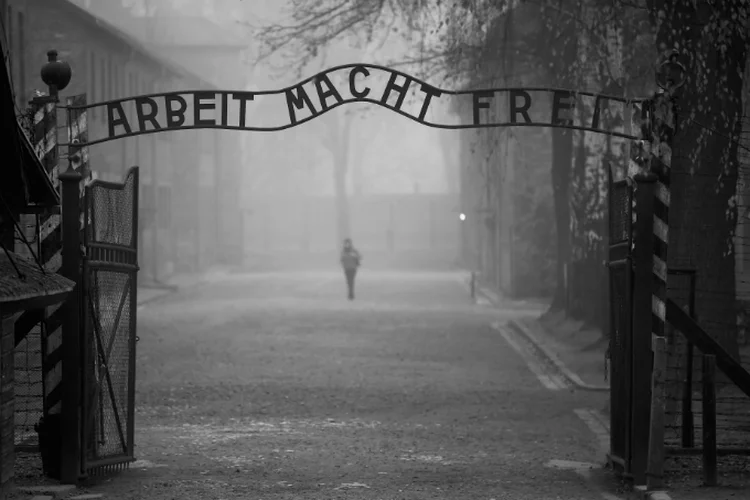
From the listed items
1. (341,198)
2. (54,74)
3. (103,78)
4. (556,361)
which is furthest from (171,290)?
(341,198)

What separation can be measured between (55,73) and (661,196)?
4642mm

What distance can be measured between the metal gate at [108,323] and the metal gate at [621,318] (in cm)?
381

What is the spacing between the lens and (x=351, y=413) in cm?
1555

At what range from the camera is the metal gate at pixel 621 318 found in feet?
35.4

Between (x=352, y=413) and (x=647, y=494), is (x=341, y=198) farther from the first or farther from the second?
(x=647, y=494)

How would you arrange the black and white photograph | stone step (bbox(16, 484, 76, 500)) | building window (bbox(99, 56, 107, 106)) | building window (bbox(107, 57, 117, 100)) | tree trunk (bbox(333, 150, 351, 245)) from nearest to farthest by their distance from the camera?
1. stone step (bbox(16, 484, 76, 500))
2. the black and white photograph
3. building window (bbox(99, 56, 107, 106))
4. building window (bbox(107, 57, 117, 100))
5. tree trunk (bbox(333, 150, 351, 245))

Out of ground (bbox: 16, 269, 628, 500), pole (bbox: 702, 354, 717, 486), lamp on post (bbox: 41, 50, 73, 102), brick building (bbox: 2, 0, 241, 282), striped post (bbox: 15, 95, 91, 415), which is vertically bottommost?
ground (bbox: 16, 269, 628, 500)

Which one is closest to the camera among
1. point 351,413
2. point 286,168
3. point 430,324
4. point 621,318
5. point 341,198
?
point 621,318

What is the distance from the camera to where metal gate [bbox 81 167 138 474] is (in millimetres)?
10883

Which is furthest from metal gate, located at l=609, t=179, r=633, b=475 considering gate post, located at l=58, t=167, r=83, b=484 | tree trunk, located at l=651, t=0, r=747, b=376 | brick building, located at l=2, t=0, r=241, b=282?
brick building, located at l=2, t=0, r=241, b=282

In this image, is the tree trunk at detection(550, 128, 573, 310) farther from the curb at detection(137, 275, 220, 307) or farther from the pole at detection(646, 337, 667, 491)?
the pole at detection(646, 337, 667, 491)

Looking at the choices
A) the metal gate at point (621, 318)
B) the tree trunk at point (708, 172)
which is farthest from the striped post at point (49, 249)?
the tree trunk at point (708, 172)

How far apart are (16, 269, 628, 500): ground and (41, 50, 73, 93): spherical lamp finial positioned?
304 cm

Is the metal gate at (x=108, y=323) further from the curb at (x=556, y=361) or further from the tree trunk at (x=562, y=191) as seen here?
the tree trunk at (x=562, y=191)
